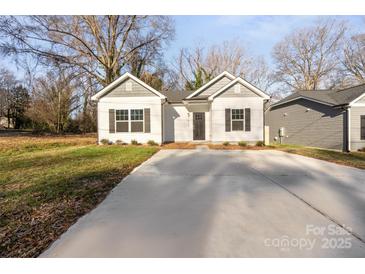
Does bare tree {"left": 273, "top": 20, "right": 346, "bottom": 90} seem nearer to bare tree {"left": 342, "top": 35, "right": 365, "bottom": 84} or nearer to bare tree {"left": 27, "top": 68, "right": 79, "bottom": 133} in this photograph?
bare tree {"left": 342, "top": 35, "right": 365, "bottom": 84}

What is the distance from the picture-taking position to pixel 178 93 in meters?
18.6

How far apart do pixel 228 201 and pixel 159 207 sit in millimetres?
1259

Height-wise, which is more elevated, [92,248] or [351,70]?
[351,70]

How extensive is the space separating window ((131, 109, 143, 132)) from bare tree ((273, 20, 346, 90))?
30926 millimetres

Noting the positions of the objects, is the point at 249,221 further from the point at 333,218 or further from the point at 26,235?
the point at 26,235

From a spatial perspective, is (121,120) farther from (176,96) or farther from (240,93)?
(240,93)

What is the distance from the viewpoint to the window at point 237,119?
14609 mm

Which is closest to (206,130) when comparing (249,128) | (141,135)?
(249,128)

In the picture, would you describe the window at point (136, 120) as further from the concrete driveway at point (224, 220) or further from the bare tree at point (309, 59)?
the bare tree at point (309, 59)

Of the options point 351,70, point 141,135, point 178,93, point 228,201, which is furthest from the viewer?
point 351,70

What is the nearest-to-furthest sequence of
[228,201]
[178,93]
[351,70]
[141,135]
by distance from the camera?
1. [228,201]
2. [141,135]
3. [178,93]
4. [351,70]

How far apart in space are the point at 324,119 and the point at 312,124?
1.12 m

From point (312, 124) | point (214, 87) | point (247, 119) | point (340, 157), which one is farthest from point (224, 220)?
point (312, 124)

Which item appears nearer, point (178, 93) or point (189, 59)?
point (178, 93)
